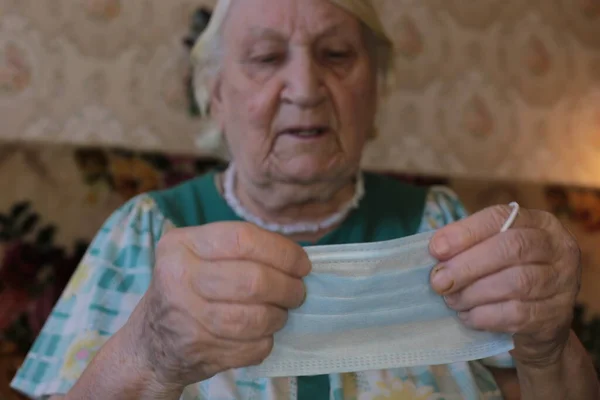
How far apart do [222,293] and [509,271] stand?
351 mm

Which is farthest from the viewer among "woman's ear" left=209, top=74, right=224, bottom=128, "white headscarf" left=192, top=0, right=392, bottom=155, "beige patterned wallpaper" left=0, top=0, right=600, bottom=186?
"beige patterned wallpaper" left=0, top=0, right=600, bottom=186

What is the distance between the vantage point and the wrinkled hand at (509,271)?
0.63 metres

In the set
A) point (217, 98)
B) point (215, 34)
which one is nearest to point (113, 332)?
point (217, 98)

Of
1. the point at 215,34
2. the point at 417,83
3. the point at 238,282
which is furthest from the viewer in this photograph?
the point at 417,83

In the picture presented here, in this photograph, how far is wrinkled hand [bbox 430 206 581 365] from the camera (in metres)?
0.63

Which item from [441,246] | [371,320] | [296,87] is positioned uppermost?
[296,87]

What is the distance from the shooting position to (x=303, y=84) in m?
0.88

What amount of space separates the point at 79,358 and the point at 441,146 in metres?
A: 1.49

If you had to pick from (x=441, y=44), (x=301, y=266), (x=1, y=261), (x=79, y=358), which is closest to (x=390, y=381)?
(x=301, y=266)

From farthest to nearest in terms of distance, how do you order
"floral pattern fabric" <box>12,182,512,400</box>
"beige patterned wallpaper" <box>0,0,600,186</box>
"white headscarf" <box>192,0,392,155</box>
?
1. "beige patterned wallpaper" <box>0,0,600,186</box>
2. "white headscarf" <box>192,0,392,155</box>
3. "floral pattern fabric" <box>12,182,512,400</box>

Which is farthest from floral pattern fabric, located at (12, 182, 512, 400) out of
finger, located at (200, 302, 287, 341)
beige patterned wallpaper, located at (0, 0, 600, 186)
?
beige patterned wallpaper, located at (0, 0, 600, 186)

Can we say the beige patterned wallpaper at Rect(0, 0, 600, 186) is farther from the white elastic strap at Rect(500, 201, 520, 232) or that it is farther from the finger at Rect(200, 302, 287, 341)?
the white elastic strap at Rect(500, 201, 520, 232)

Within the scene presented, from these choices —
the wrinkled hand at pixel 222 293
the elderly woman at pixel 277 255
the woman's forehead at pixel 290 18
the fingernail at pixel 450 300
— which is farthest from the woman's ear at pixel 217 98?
the fingernail at pixel 450 300

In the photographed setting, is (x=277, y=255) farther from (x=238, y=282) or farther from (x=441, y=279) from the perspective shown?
(x=441, y=279)
